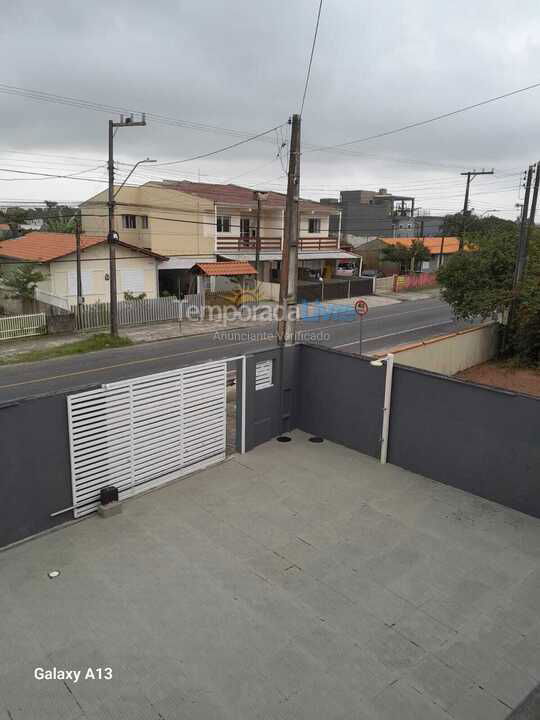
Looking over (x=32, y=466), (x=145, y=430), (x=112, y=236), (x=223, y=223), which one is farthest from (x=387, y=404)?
(x=223, y=223)

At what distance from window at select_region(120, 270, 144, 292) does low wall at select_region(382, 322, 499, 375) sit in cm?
1640

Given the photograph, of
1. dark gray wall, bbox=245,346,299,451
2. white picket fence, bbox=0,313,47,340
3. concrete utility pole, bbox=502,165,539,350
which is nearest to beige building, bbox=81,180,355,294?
white picket fence, bbox=0,313,47,340

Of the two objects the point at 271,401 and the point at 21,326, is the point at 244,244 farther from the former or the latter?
the point at 271,401

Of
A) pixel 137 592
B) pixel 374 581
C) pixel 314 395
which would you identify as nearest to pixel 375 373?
pixel 314 395

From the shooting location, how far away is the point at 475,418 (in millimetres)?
8258

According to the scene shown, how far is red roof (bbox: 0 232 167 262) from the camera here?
84.8 ft

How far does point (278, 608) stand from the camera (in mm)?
5777

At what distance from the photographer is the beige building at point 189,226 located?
32.7 meters

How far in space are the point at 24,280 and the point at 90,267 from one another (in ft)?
10.4

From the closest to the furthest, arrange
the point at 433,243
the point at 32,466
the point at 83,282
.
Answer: the point at 32,466 → the point at 83,282 → the point at 433,243

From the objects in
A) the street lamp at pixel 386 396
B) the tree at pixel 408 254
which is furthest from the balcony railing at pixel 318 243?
the street lamp at pixel 386 396

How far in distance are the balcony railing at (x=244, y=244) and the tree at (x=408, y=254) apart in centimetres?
1588

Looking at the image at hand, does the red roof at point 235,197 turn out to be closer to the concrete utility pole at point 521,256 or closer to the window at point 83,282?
the window at point 83,282

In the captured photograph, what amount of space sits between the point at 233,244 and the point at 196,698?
33363 millimetres
